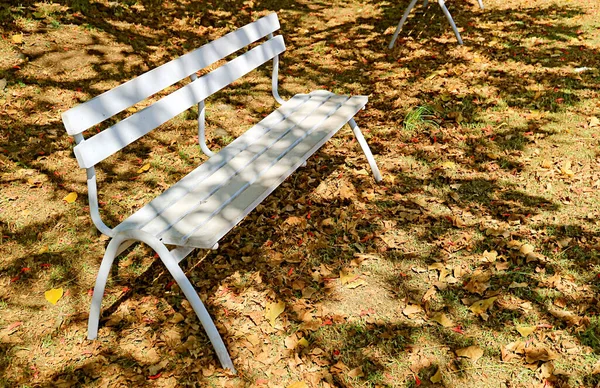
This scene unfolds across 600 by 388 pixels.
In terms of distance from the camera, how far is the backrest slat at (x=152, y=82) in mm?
2463

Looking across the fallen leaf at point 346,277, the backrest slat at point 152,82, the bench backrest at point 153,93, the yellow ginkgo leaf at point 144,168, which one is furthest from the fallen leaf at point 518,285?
the yellow ginkgo leaf at point 144,168

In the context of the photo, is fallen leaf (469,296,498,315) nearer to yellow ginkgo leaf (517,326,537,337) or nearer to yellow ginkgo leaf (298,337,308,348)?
yellow ginkgo leaf (517,326,537,337)

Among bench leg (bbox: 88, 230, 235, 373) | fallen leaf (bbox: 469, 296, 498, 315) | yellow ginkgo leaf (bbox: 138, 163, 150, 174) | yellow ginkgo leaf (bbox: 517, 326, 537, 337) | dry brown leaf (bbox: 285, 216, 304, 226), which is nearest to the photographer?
bench leg (bbox: 88, 230, 235, 373)

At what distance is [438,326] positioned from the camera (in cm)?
288

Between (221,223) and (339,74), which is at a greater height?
(221,223)

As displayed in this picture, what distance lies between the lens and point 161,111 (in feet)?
9.73

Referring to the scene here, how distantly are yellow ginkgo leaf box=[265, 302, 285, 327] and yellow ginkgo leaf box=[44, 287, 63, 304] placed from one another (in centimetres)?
124

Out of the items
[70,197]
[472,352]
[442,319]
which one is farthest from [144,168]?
[472,352]

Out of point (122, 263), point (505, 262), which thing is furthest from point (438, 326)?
point (122, 263)

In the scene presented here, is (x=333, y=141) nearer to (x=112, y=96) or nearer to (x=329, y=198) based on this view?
(x=329, y=198)

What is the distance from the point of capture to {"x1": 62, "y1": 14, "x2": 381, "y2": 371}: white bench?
8.18 feet

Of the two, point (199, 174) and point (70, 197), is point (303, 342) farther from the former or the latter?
point (70, 197)

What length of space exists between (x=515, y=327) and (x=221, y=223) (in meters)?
1.62

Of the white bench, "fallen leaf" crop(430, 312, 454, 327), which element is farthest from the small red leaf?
the white bench
